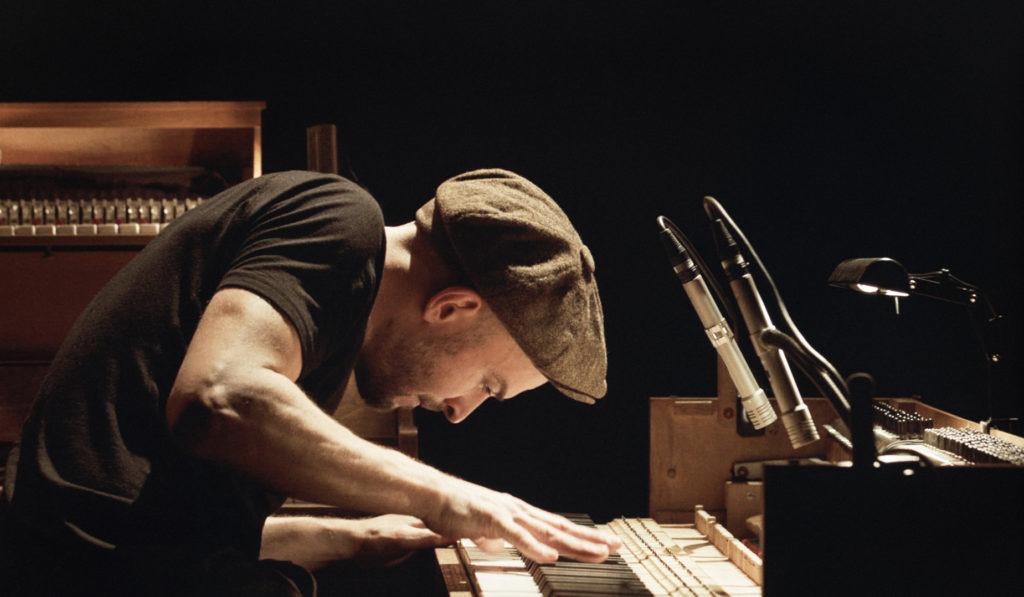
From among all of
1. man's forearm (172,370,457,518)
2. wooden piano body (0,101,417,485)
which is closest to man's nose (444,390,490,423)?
man's forearm (172,370,457,518)

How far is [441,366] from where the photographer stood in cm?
209

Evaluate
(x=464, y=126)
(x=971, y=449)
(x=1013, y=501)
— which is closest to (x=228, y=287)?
(x=1013, y=501)

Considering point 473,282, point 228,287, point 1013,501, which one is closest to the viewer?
point 1013,501

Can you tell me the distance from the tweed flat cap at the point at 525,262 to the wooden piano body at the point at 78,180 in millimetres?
2330

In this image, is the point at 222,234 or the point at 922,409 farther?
the point at 922,409

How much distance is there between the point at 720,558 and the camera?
2371 mm

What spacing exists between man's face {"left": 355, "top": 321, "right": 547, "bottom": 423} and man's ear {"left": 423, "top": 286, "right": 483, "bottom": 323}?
58 mm

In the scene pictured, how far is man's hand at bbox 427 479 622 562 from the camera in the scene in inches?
63.9

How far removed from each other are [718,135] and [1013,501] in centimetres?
339

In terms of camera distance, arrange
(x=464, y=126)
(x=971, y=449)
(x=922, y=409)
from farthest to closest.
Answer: (x=464, y=126) → (x=922, y=409) → (x=971, y=449)

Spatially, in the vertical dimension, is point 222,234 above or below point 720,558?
above

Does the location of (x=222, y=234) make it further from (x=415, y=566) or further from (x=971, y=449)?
(x=415, y=566)

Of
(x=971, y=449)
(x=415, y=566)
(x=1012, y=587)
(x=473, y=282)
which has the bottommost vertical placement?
(x=415, y=566)

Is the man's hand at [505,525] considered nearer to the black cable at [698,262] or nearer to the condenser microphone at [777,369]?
Result: the condenser microphone at [777,369]
